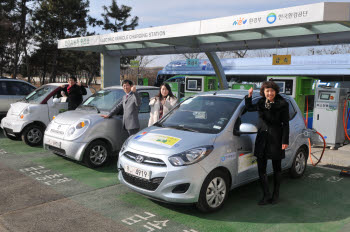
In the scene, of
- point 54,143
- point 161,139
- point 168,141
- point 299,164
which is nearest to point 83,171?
point 54,143

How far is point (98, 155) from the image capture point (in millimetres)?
6250

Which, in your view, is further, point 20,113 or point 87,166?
point 20,113

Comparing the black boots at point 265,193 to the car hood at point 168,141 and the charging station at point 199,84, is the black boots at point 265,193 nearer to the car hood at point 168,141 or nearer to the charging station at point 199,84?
the car hood at point 168,141

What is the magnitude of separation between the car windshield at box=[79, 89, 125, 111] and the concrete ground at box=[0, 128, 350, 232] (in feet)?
4.57

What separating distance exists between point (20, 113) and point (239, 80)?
15115 mm

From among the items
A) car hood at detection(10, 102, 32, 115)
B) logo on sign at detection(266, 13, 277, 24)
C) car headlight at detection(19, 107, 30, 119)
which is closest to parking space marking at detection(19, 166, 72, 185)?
car headlight at detection(19, 107, 30, 119)

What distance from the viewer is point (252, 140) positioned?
471 centimetres

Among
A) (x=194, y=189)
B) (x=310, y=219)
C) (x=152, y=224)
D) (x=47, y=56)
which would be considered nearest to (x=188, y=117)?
(x=194, y=189)

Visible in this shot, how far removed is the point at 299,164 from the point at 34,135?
6229 mm

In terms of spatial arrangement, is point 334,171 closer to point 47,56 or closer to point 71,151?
point 71,151

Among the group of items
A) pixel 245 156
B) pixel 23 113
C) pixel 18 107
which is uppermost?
pixel 18 107

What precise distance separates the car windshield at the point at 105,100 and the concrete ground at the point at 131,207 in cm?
139

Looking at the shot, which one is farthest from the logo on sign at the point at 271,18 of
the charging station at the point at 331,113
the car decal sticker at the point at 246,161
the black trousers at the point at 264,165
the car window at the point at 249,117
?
the black trousers at the point at 264,165

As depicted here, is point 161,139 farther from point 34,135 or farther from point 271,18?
point 34,135
